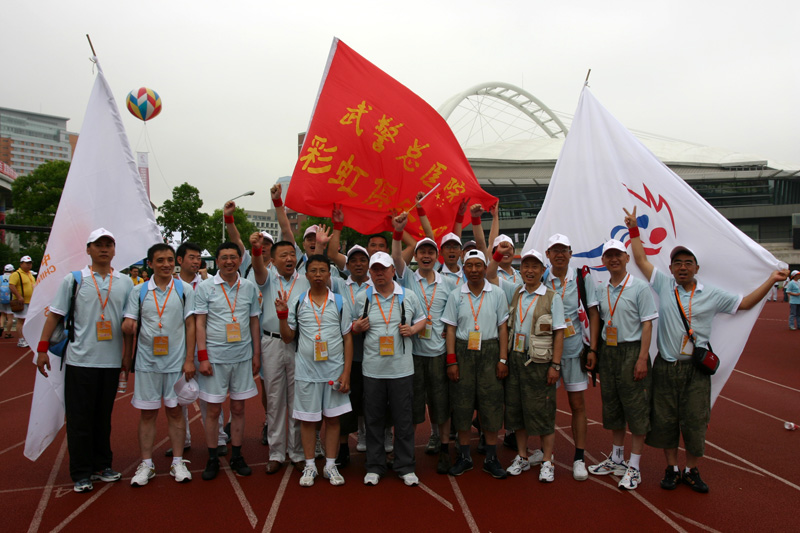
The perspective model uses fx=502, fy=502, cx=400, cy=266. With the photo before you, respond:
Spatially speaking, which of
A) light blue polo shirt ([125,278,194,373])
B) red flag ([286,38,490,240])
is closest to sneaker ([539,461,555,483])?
red flag ([286,38,490,240])

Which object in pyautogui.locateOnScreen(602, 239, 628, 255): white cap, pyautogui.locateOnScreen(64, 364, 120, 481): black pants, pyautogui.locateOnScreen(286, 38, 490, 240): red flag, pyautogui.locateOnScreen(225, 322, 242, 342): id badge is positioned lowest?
pyautogui.locateOnScreen(64, 364, 120, 481): black pants

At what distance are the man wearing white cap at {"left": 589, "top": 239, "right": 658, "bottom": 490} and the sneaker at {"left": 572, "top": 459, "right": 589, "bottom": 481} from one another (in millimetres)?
166

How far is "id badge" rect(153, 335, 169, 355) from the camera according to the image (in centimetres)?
425

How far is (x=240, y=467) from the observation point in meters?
4.52

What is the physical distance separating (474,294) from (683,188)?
7.63 ft

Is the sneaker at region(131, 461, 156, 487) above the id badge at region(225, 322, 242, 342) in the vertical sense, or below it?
below

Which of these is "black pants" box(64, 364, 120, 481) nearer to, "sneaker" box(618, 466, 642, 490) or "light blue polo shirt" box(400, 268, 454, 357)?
"light blue polo shirt" box(400, 268, 454, 357)

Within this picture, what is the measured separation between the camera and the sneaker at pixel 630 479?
4.18m

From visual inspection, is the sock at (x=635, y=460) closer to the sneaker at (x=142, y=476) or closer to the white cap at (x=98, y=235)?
the sneaker at (x=142, y=476)

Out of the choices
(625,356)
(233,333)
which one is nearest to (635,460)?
(625,356)

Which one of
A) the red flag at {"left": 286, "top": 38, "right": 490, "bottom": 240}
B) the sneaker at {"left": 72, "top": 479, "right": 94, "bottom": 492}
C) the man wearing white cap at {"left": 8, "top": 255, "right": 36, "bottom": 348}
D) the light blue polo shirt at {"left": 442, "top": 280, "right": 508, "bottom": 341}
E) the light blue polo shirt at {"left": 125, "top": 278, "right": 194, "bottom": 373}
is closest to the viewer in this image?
the sneaker at {"left": 72, "top": 479, "right": 94, "bottom": 492}

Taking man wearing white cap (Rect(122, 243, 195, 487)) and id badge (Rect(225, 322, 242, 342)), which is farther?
id badge (Rect(225, 322, 242, 342))

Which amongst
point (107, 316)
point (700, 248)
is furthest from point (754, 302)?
point (107, 316)

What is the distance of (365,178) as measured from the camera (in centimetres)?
555
